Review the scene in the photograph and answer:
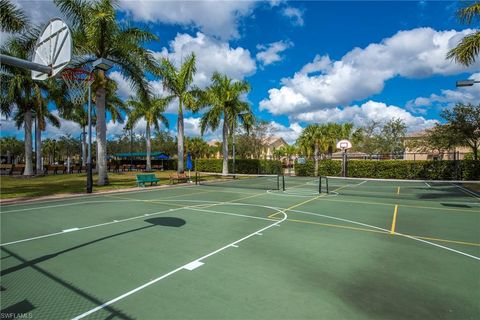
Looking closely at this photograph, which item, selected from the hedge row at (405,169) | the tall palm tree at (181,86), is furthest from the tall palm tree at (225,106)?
→ the hedge row at (405,169)

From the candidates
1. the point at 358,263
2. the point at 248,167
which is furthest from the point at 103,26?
the point at 248,167

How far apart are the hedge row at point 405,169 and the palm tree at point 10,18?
30.6 m

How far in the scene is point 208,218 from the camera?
955cm

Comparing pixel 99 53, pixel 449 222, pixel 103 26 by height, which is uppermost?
pixel 103 26

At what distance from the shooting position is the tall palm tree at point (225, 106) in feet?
93.2


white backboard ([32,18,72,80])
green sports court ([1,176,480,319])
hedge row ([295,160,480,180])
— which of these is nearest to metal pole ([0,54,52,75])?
white backboard ([32,18,72,80])

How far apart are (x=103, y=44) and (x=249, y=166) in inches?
970

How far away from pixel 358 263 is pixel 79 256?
18.4ft

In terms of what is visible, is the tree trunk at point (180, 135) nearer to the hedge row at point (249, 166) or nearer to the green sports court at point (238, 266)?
the hedge row at point (249, 166)

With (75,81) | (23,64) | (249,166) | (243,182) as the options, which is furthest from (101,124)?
(249,166)

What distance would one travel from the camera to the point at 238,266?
17.2 feet

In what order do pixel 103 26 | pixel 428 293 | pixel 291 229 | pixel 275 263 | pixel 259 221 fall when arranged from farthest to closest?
1. pixel 103 26
2. pixel 259 221
3. pixel 291 229
4. pixel 275 263
5. pixel 428 293

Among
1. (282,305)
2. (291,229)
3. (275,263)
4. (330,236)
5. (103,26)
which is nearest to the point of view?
(282,305)

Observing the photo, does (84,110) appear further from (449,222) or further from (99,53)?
(449,222)
